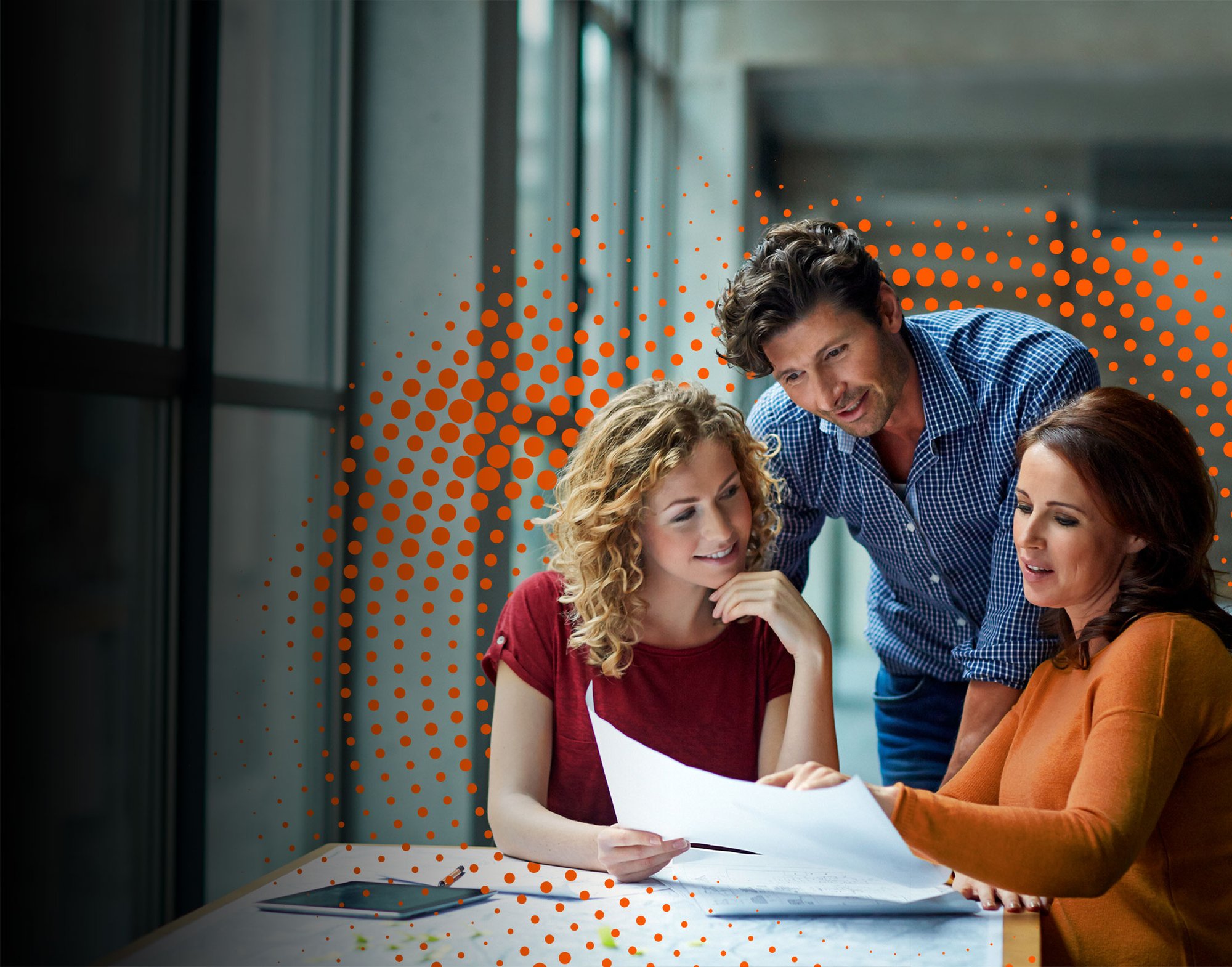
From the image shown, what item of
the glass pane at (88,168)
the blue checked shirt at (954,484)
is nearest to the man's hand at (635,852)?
the blue checked shirt at (954,484)

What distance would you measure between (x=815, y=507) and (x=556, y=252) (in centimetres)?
73

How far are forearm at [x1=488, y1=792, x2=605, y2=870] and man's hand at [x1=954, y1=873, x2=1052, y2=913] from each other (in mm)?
414

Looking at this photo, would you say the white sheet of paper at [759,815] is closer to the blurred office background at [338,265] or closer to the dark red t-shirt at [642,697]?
the dark red t-shirt at [642,697]

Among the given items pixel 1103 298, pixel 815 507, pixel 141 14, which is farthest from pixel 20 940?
pixel 1103 298

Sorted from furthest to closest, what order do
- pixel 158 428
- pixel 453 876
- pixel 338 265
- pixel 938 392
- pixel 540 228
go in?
pixel 540 228 → pixel 338 265 → pixel 938 392 → pixel 158 428 → pixel 453 876

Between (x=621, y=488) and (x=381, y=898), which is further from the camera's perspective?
(x=621, y=488)

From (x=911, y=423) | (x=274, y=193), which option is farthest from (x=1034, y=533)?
(x=274, y=193)

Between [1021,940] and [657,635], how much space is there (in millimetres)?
623

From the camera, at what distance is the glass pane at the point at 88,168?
45.9 inches

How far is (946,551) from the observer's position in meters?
1.70

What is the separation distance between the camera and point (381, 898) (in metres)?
1.17

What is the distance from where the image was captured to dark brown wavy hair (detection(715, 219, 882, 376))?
1.49 m

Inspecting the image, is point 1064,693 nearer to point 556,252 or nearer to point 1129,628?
point 1129,628

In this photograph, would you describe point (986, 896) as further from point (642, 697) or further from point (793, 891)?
point (642, 697)
